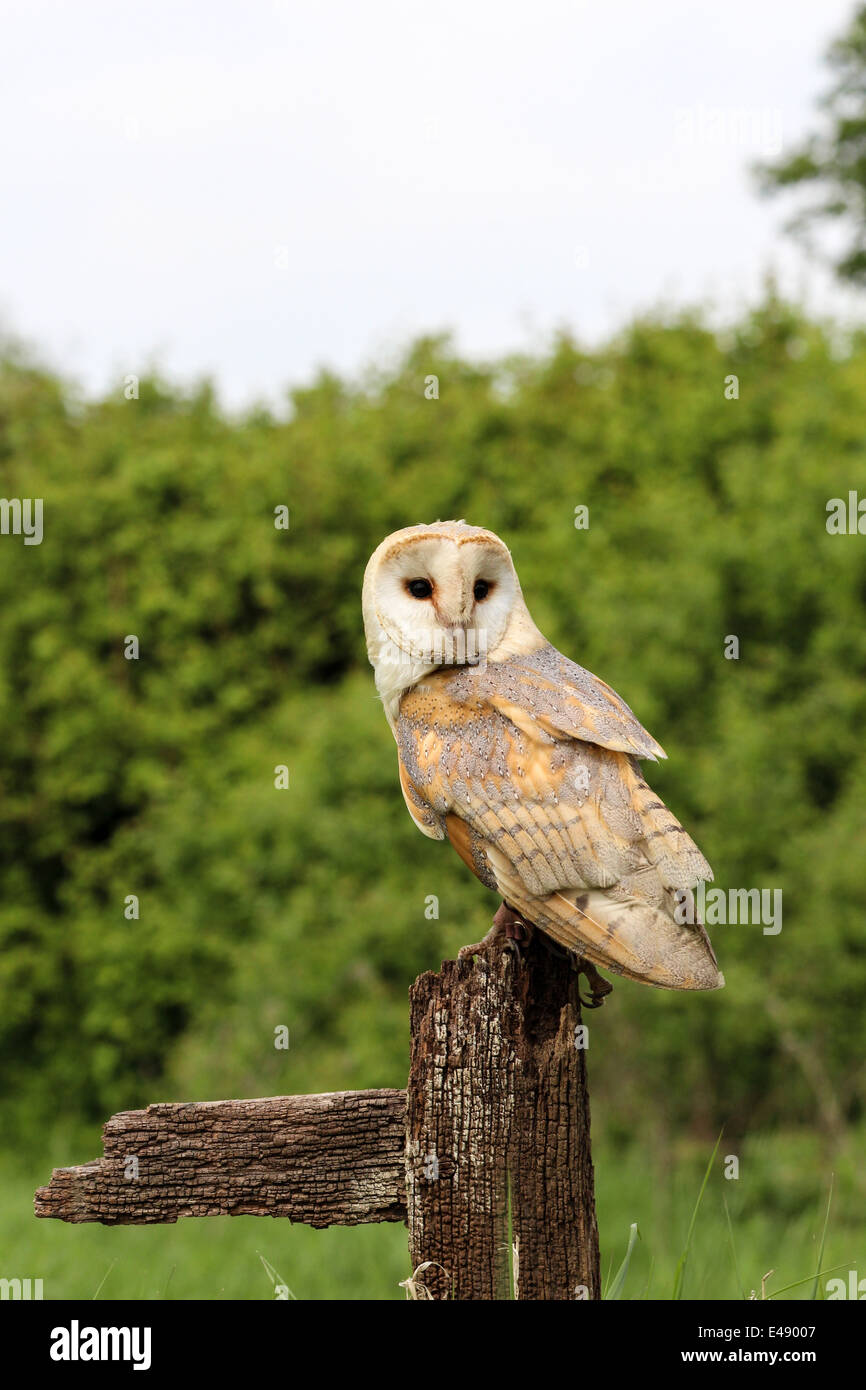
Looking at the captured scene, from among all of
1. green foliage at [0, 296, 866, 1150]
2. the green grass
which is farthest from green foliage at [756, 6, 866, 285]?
the green grass

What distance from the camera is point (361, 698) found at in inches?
377

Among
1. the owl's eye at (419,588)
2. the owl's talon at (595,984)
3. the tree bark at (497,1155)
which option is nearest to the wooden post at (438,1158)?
the tree bark at (497,1155)

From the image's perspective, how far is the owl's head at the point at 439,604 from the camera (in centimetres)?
317

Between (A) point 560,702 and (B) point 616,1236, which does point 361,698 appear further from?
(A) point 560,702

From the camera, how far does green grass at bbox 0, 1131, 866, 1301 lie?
239 inches

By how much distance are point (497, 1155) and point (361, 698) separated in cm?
695

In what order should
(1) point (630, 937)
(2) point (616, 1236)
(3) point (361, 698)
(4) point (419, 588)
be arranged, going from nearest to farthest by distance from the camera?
(1) point (630, 937) → (4) point (419, 588) → (2) point (616, 1236) → (3) point (361, 698)

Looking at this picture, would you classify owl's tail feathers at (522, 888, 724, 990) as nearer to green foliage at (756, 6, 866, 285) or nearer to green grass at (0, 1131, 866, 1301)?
green grass at (0, 1131, 866, 1301)

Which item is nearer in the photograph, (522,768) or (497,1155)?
(497,1155)

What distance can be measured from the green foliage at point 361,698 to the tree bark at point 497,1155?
18.4 feet

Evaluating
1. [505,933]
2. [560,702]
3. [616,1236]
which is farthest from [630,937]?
[616,1236]

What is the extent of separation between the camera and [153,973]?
10398 millimetres

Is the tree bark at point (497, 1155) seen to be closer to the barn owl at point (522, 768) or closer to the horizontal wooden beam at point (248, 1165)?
the horizontal wooden beam at point (248, 1165)

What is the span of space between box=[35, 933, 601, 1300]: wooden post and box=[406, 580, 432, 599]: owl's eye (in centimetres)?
93
